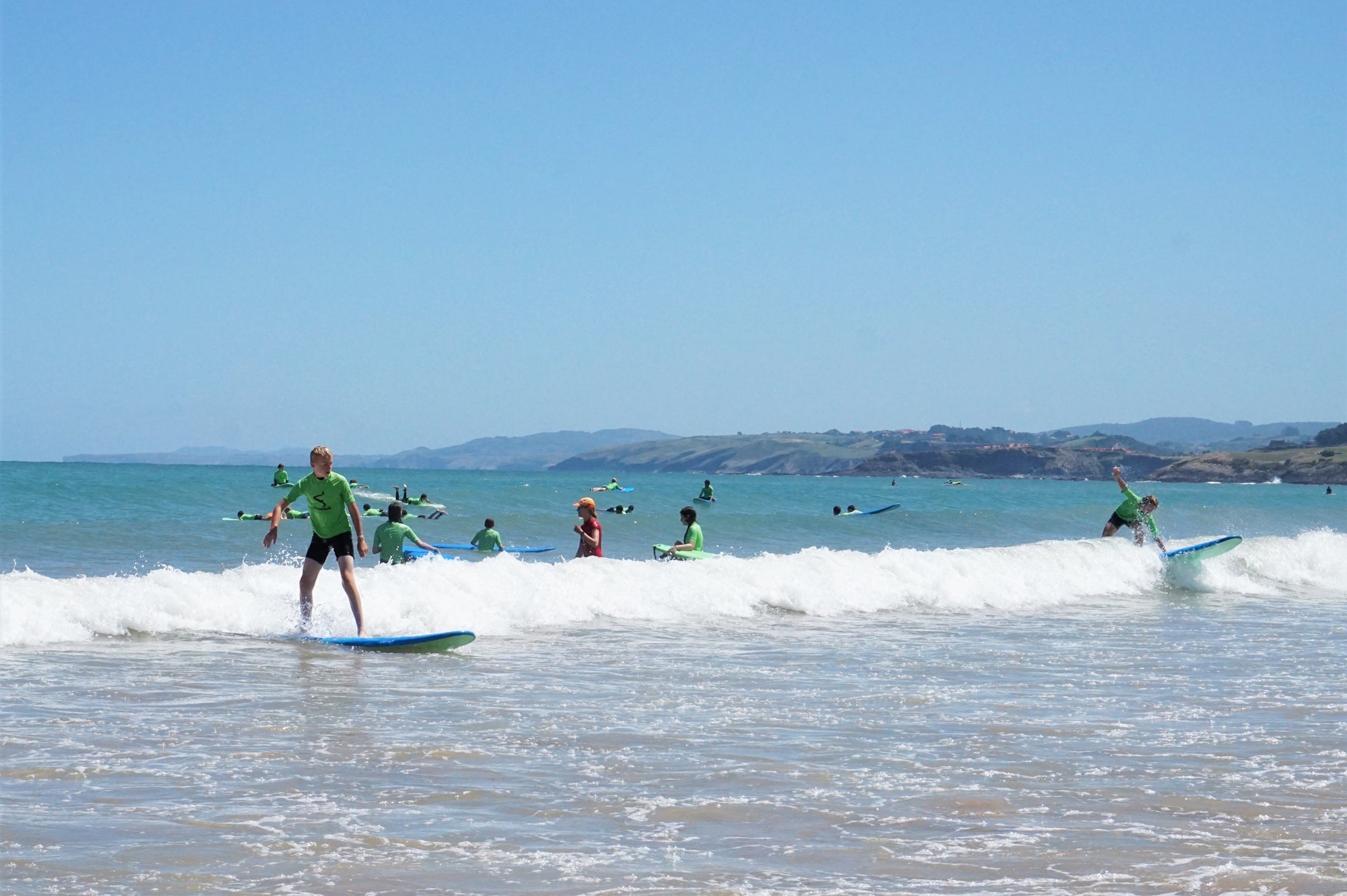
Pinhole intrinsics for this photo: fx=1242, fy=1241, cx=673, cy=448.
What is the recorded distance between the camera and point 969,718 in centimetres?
812

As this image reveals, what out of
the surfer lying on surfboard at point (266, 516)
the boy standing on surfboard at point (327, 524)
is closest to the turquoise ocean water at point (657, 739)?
the boy standing on surfboard at point (327, 524)

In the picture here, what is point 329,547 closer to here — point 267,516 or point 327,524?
point 327,524

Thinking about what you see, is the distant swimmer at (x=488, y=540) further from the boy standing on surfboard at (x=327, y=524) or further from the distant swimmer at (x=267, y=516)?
the distant swimmer at (x=267, y=516)

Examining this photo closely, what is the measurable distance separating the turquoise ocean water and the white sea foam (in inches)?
2.3

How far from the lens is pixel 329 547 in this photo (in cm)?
1153

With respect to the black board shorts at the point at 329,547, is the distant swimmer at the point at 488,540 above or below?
below

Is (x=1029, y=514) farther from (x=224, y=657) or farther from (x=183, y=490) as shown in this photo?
(x=224, y=657)

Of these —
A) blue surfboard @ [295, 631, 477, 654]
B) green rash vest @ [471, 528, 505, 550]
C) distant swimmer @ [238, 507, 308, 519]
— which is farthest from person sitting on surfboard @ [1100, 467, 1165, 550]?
distant swimmer @ [238, 507, 308, 519]

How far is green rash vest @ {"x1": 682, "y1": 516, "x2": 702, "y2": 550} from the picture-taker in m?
18.5

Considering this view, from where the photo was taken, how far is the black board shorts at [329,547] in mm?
11383

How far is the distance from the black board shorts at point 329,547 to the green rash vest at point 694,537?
7.67 m

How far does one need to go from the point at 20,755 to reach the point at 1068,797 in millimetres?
5425

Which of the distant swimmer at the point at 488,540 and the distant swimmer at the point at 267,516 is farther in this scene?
the distant swimmer at the point at 267,516

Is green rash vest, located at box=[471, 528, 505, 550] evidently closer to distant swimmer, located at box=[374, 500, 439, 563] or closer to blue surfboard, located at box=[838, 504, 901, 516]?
distant swimmer, located at box=[374, 500, 439, 563]
